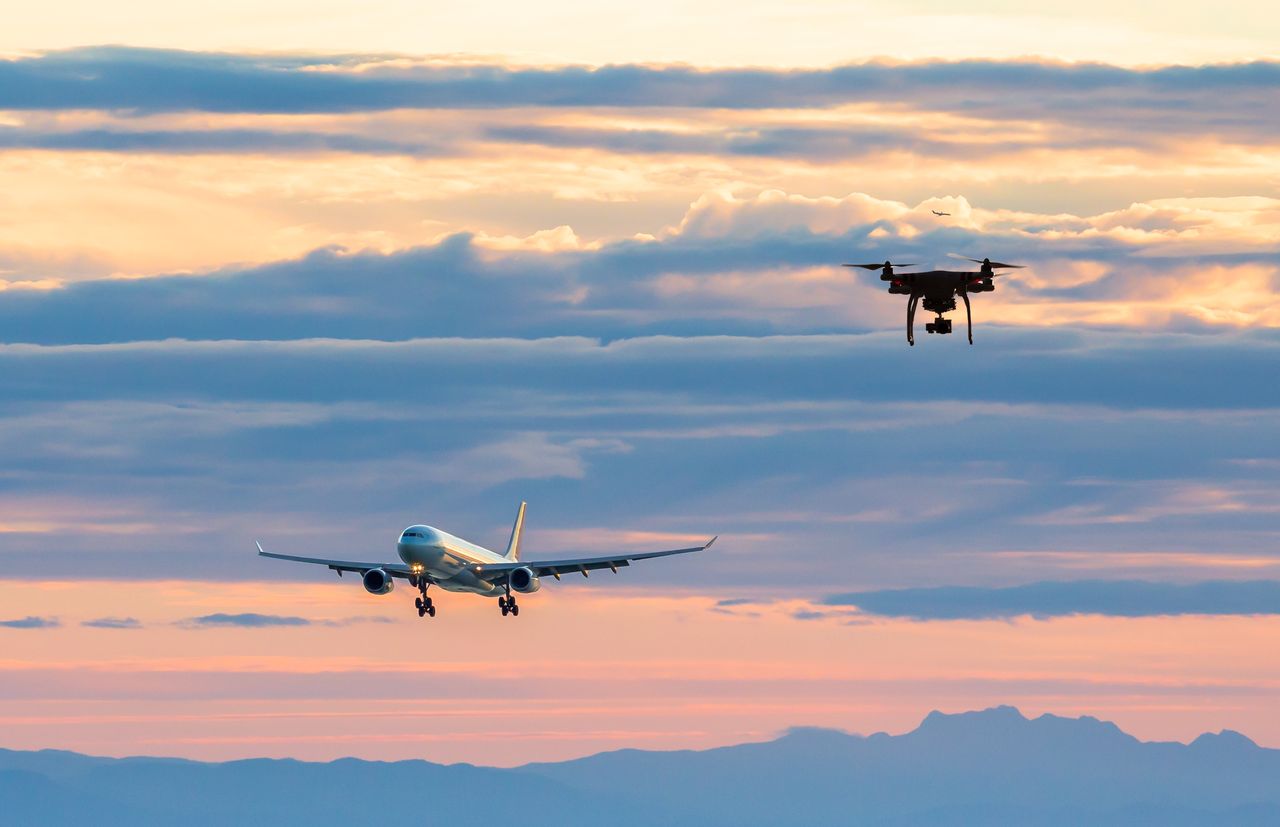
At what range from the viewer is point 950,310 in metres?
188

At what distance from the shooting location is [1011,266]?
18288 centimetres

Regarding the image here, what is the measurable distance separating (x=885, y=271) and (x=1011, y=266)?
1004 cm

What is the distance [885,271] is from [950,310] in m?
6.00

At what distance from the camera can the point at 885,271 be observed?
187 meters

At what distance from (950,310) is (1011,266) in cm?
692
